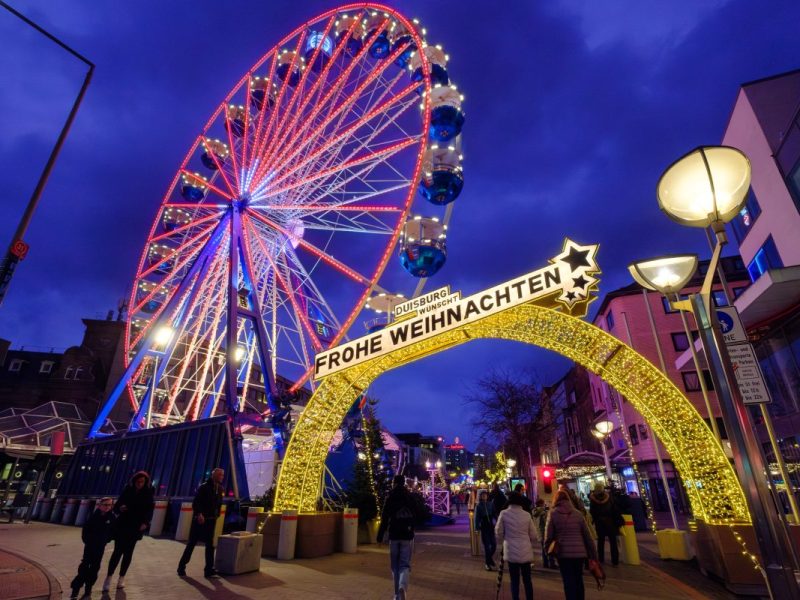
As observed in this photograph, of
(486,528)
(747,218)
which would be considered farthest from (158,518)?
(747,218)

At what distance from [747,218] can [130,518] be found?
22.7 metres

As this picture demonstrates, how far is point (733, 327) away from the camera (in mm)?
4773

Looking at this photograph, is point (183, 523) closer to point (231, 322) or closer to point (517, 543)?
point (231, 322)

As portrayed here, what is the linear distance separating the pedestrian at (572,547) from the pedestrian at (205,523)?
580 cm

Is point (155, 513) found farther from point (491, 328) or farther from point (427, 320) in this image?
point (491, 328)

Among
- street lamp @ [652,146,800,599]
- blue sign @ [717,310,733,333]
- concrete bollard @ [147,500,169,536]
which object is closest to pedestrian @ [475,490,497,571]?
blue sign @ [717,310,733,333]

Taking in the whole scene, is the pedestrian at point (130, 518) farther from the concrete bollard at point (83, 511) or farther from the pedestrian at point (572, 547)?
the concrete bollard at point (83, 511)

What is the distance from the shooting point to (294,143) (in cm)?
2011

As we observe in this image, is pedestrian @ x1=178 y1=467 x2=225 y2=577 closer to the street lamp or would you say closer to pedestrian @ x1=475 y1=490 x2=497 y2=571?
pedestrian @ x1=475 y1=490 x2=497 y2=571

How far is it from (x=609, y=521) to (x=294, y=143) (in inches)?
716

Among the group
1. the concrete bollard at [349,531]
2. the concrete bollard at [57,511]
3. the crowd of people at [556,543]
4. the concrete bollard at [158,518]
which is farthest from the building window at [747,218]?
the concrete bollard at [57,511]

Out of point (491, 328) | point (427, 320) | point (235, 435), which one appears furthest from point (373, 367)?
point (235, 435)

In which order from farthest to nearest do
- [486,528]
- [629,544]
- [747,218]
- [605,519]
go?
1. [747,218]
2. [629,544]
3. [605,519]
4. [486,528]

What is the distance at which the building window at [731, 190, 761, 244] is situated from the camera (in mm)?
17562
